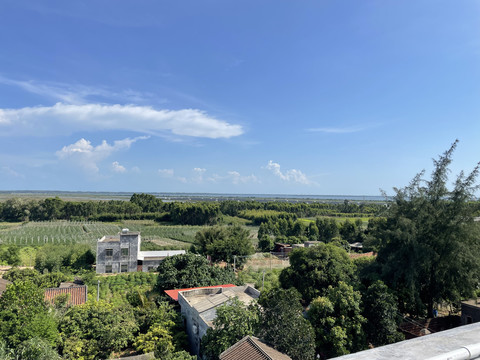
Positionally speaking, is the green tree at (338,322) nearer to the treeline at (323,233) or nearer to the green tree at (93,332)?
the green tree at (93,332)

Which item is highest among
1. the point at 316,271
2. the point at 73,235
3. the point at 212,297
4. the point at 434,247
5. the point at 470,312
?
the point at 434,247

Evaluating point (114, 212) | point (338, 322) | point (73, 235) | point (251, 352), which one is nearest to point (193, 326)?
point (251, 352)

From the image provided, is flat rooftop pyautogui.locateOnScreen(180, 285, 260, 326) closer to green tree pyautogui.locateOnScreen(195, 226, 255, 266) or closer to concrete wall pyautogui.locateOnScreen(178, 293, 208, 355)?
concrete wall pyautogui.locateOnScreen(178, 293, 208, 355)

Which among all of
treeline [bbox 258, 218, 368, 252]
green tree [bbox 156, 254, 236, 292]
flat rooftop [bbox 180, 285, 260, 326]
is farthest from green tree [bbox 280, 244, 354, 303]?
treeline [bbox 258, 218, 368, 252]

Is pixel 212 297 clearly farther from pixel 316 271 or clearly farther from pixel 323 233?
pixel 323 233

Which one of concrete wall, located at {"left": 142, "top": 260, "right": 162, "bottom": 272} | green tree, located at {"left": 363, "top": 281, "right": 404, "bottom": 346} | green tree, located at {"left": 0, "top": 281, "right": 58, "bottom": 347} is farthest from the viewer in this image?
concrete wall, located at {"left": 142, "top": 260, "right": 162, "bottom": 272}
